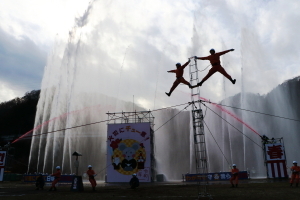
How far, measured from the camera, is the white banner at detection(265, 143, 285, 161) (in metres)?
21.3

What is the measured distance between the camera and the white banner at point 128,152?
892 inches

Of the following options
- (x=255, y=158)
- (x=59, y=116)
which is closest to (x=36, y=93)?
(x=59, y=116)

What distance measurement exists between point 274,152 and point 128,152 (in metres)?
12.5

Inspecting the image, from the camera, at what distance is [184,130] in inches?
1849

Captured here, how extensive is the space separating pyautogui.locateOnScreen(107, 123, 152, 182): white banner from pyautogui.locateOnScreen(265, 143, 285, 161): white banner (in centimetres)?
1015

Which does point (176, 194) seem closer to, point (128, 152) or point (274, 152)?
point (128, 152)

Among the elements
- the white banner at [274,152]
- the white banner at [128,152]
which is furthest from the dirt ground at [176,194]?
the white banner at [128,152]

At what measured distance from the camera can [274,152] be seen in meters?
21.6

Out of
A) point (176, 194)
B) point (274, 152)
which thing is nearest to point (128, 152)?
Answer: point (176, 194)

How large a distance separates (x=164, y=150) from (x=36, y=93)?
54396 millimetres

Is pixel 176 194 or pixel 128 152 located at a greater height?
pixel 128 152

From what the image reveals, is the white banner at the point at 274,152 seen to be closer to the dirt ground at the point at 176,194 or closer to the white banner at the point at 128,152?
the dirt ground at the point at 176,194

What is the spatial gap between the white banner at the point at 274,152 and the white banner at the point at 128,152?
33.3ft

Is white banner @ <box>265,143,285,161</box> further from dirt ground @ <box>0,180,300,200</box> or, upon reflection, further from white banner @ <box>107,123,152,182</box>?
white banner @ <box>107,123,152,182</box>
